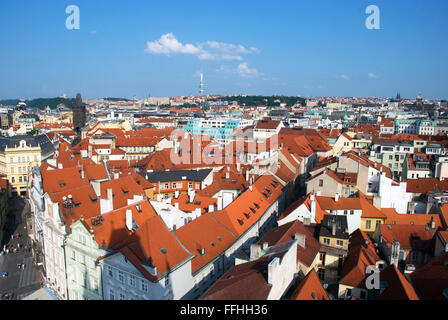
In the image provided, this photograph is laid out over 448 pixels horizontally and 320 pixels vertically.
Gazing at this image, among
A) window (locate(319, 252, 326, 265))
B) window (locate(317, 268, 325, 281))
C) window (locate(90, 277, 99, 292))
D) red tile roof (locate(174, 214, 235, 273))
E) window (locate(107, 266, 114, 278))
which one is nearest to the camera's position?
window (locate(107, 266, 114, 278))

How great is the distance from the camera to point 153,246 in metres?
25.1

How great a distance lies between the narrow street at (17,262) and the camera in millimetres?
36688

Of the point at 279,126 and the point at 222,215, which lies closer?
the point at 222,215

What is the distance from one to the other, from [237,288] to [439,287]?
44.6 feet

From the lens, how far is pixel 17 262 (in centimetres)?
4250

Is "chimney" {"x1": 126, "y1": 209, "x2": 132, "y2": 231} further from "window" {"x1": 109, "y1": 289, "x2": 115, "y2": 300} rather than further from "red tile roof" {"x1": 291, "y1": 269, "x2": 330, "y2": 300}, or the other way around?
"red tile roof" {"x1": 291, "y1": 269, "x2": 330, "y2": 300}

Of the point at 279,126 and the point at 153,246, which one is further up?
the point at 279,126

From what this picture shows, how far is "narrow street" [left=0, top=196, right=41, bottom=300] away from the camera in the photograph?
120ft

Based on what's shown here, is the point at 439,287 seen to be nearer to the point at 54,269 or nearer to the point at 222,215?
the point at 222,215

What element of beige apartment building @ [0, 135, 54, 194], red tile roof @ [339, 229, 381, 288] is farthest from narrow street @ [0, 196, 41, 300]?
red tile roof @ [339, 229, 381, 288]

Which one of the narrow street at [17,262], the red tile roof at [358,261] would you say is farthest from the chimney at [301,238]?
the narrow street at [17,262]

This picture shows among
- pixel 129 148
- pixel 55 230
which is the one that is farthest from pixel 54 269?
pixel 129 148

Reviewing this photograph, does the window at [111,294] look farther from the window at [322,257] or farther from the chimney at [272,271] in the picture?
the window at [322,257]
